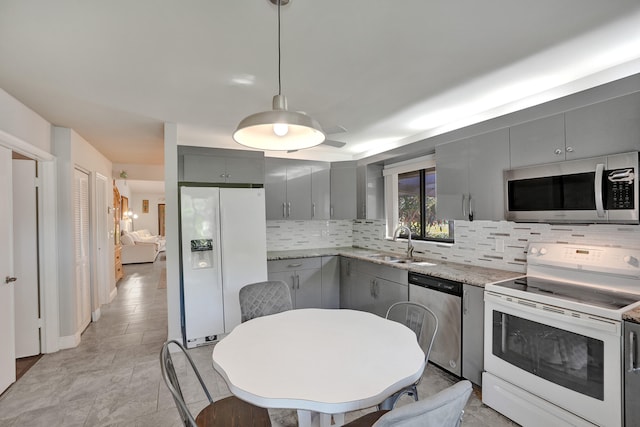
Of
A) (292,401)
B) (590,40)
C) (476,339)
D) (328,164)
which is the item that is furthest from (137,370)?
(590,40)

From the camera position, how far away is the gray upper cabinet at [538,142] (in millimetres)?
2105

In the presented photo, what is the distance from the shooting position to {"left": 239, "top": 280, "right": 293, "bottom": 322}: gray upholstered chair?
243 centimetres

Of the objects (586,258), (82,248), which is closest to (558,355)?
(586,258)

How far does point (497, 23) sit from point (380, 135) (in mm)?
2223

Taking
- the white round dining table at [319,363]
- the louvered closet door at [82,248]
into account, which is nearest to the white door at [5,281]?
the louvered closet door at [82,248]

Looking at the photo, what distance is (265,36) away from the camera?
5.43ft

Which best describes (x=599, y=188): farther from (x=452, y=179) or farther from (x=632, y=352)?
(x=452, y=179)

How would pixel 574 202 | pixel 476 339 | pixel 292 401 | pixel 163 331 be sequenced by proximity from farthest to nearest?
pixel 163 331, pixel 476 339, pixel 574 202, pixel 292 401

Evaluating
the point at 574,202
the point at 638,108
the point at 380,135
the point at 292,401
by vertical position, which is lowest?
the point at 292,401

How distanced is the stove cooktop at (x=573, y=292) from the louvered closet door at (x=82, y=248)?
431 centimetres

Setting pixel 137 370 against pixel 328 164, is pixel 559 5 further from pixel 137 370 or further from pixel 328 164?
pixel 137 370

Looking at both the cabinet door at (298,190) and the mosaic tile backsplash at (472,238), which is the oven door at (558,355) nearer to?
the mosaic tile backsplash at (472,238)

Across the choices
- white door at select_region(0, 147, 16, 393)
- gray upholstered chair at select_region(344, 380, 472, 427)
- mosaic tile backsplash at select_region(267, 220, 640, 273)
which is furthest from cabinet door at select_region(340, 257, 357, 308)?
white door at select_region(0, 147, 16, 393)

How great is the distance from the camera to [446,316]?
2582mm
